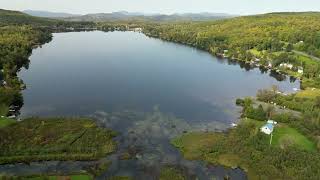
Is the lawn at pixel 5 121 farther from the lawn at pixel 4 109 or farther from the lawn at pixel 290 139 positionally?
the lawn at pixel 290 139

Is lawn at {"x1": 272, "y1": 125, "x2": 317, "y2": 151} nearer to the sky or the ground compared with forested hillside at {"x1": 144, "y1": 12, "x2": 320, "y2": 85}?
nearer to the ground

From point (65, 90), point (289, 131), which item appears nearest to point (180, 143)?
point (289, 131)

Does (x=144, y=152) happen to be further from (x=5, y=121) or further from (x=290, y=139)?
(x=5, y=121)

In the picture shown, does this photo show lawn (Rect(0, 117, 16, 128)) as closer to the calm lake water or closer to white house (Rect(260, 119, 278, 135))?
the calm lake water

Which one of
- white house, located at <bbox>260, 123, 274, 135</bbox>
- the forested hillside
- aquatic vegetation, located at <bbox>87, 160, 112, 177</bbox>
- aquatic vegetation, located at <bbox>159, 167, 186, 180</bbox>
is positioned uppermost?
the forested hillside

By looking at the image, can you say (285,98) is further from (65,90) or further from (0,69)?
(0,69)

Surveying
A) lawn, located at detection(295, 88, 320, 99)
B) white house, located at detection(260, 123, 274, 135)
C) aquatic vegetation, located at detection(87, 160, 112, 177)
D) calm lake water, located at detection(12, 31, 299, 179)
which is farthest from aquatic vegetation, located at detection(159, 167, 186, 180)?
lawn, located at detection(295, 88, 320, 99)

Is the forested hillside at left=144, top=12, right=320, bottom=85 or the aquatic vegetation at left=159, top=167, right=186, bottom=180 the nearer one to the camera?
the aquatic vegetation at left=159, top=167, right=186, bottom=180
